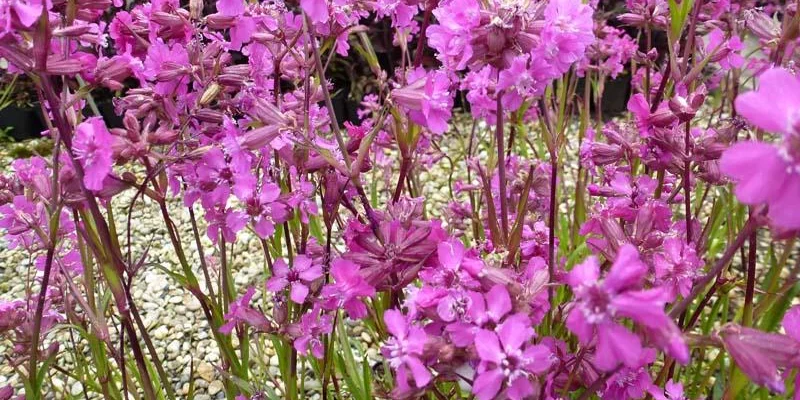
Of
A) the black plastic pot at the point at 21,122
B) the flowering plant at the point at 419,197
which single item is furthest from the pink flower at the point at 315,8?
the black plastic pot at the point at 21,122

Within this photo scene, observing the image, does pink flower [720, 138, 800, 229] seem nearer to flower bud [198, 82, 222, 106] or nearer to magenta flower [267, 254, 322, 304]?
magenta flower [267, 254, 322, 304]

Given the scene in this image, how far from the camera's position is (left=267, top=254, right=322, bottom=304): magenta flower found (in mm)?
826

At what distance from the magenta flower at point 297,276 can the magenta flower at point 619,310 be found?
14.8 inches

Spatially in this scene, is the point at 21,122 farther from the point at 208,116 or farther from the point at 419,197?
the point at 419,197

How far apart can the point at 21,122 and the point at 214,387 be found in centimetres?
273

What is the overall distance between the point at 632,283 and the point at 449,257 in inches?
8.8

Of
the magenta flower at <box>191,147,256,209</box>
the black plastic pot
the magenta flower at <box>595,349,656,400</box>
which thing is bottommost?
the black plastic pot

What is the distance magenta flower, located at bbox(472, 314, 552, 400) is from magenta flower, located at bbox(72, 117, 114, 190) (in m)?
0.42

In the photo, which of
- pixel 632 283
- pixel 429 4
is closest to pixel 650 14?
pixel 429 4

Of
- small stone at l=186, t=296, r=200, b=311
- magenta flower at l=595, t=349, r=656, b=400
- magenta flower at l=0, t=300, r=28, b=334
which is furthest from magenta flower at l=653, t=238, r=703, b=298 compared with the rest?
small stone at l=186, t=296, r=200, b=311

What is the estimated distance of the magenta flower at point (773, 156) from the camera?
448mm

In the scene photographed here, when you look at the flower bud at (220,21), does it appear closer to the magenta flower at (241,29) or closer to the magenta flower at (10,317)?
the magenta flower at (241,29)

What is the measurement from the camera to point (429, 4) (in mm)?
884

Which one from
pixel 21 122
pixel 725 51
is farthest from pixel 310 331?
pixel 21 122
